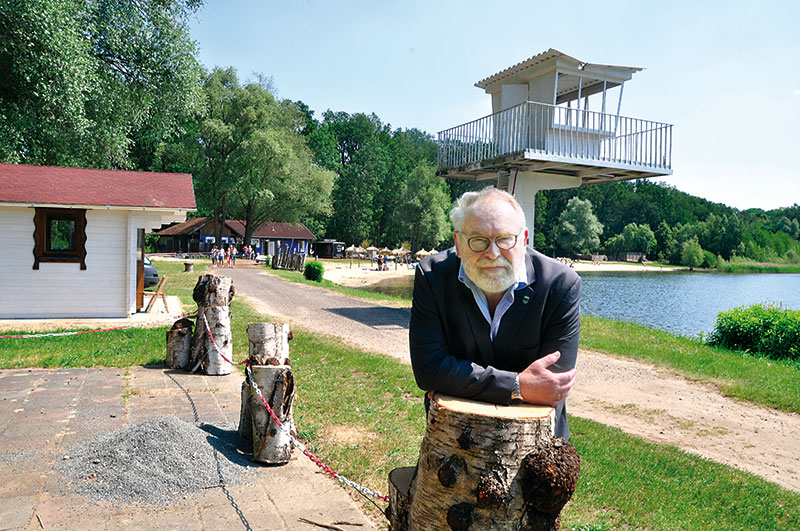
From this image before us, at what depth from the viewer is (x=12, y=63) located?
14914 millimetres


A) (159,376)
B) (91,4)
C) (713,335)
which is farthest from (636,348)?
(91,4)

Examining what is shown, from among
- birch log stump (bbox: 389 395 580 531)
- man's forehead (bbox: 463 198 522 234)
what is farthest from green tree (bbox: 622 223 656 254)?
birch log stump (bbox: 389 395 580 531)

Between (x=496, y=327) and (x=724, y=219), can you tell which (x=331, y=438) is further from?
(x=724, y=219)

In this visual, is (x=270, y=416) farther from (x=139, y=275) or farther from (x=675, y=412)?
(x=139, y=275)

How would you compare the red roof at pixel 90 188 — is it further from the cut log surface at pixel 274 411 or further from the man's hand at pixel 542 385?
the man's hand at pixel 542 385

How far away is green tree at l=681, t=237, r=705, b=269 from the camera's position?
92375 millimetres

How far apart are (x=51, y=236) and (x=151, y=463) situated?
11.6 m

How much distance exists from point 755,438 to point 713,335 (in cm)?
928

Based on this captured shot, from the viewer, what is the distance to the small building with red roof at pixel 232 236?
221ft

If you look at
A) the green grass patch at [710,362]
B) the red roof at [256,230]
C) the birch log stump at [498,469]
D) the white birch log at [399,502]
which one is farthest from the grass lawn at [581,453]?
the red roof at [256,230]

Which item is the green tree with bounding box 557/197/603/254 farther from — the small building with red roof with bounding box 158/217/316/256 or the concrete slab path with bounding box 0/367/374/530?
the concrete slab path with bounding box 0/367/374/530

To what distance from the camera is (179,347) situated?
8.53m

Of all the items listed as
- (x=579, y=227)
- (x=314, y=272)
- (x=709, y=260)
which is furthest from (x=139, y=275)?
(x=709, y=260)

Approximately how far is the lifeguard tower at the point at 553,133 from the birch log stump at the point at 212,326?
8.62 metres
